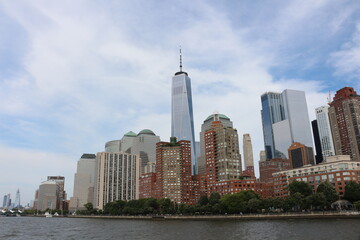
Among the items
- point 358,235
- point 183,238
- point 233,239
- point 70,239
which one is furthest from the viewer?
point 70,239

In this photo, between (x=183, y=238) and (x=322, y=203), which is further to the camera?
(x=322, y=203)

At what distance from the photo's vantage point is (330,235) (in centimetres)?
8988

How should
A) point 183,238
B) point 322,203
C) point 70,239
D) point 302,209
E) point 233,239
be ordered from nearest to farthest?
point 233,239
point 183,238
point 70,239
point 322,203
point 302,209

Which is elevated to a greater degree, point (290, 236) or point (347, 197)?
point (347, 197)

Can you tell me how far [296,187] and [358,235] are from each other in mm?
107432

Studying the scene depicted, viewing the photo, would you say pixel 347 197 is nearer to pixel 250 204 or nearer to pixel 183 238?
pixel 250 204

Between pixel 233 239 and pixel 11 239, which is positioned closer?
→ pixel 233 239

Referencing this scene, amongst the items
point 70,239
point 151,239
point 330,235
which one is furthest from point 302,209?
point 70,239

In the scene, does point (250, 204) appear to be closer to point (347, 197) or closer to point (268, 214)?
point (268, 214)

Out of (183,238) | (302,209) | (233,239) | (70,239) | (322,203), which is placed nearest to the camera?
(233,239)

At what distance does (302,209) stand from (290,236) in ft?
314

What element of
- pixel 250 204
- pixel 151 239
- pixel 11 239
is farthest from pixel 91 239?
pixel 250 204

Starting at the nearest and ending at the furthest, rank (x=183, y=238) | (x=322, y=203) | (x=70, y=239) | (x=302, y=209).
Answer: (x=183, y=238) < (x=70, y=239) < (x=322, y=203) < (x=302, y=209)

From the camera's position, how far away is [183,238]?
3971 inches
